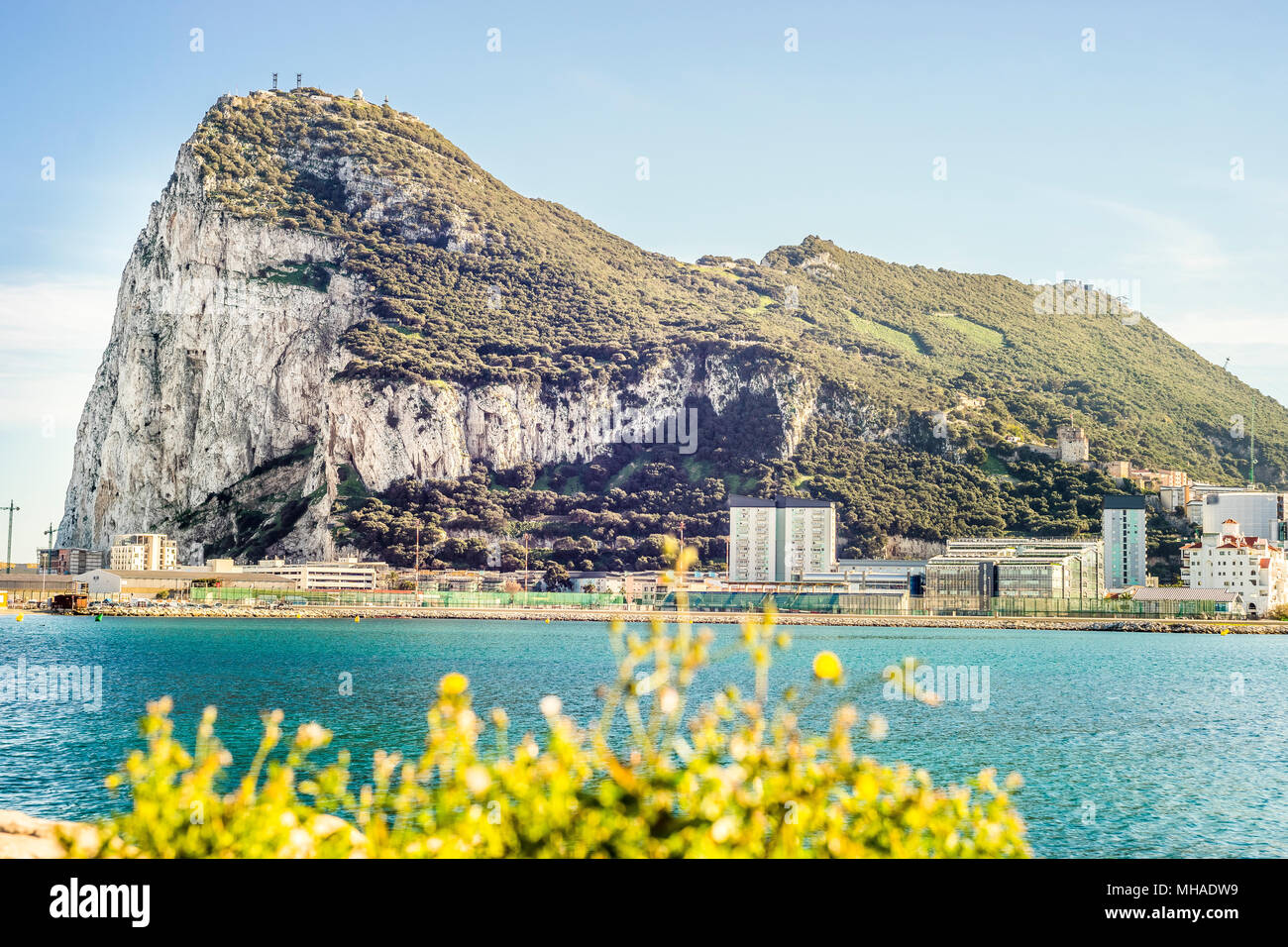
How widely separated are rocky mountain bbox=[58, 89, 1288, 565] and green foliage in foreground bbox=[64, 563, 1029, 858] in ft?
413

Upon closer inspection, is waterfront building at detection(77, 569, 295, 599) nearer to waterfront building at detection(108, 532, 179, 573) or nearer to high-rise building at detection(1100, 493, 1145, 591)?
waterfront building at detection(108, 532, 179, 573)

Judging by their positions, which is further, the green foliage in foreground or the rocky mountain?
the rocky mountain

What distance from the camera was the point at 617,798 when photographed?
445 cm

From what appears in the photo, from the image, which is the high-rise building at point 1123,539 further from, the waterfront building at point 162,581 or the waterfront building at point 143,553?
the waterfront building at point 143,553

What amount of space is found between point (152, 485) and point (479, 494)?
45.2m

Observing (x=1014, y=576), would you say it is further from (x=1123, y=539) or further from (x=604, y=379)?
(x=604, y=379)

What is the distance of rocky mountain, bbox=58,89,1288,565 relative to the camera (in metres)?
138

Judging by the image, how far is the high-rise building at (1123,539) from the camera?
12738 centimetres

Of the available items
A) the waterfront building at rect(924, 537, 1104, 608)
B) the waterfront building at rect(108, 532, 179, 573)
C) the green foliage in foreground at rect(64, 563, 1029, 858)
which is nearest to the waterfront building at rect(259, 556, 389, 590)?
the waterfront building at rect(108, 532, 179, 573)

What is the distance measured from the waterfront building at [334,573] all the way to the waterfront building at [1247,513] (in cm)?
9864
